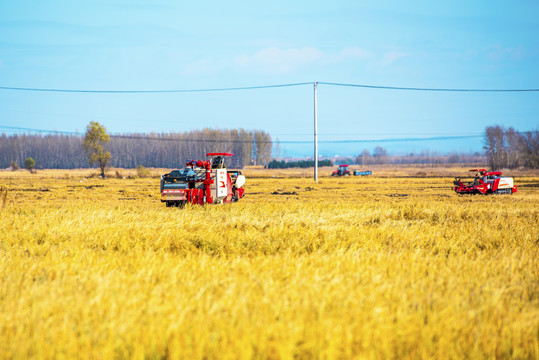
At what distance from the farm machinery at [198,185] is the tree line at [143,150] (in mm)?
116481

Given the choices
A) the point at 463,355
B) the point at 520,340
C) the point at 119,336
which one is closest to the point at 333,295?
the point at 463,355

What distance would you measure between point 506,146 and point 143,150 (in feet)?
362

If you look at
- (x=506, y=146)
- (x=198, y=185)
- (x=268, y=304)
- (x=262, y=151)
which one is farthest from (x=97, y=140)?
(x=506, y=146)

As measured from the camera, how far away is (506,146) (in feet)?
385

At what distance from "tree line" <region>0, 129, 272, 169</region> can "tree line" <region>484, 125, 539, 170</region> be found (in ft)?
212

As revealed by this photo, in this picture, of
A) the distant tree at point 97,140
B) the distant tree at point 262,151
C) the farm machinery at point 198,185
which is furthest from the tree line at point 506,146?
the farm machinery at point 198,185

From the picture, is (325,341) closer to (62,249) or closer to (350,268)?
(350,268)

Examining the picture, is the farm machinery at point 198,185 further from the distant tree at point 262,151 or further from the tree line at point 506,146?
the distant tree at point 262,151

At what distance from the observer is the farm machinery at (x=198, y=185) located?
54.9ft

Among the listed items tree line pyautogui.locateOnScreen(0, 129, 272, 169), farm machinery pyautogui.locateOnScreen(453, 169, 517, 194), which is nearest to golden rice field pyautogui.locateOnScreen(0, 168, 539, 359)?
farm machinery pyautogui.locateOnScreen(453, 169, 517, 194)

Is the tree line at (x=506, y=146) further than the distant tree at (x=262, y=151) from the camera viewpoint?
No

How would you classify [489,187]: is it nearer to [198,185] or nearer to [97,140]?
[198,185]

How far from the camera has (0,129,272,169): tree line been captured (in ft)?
456

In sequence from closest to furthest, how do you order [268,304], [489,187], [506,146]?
[268,304], [489,187], [506,146]
